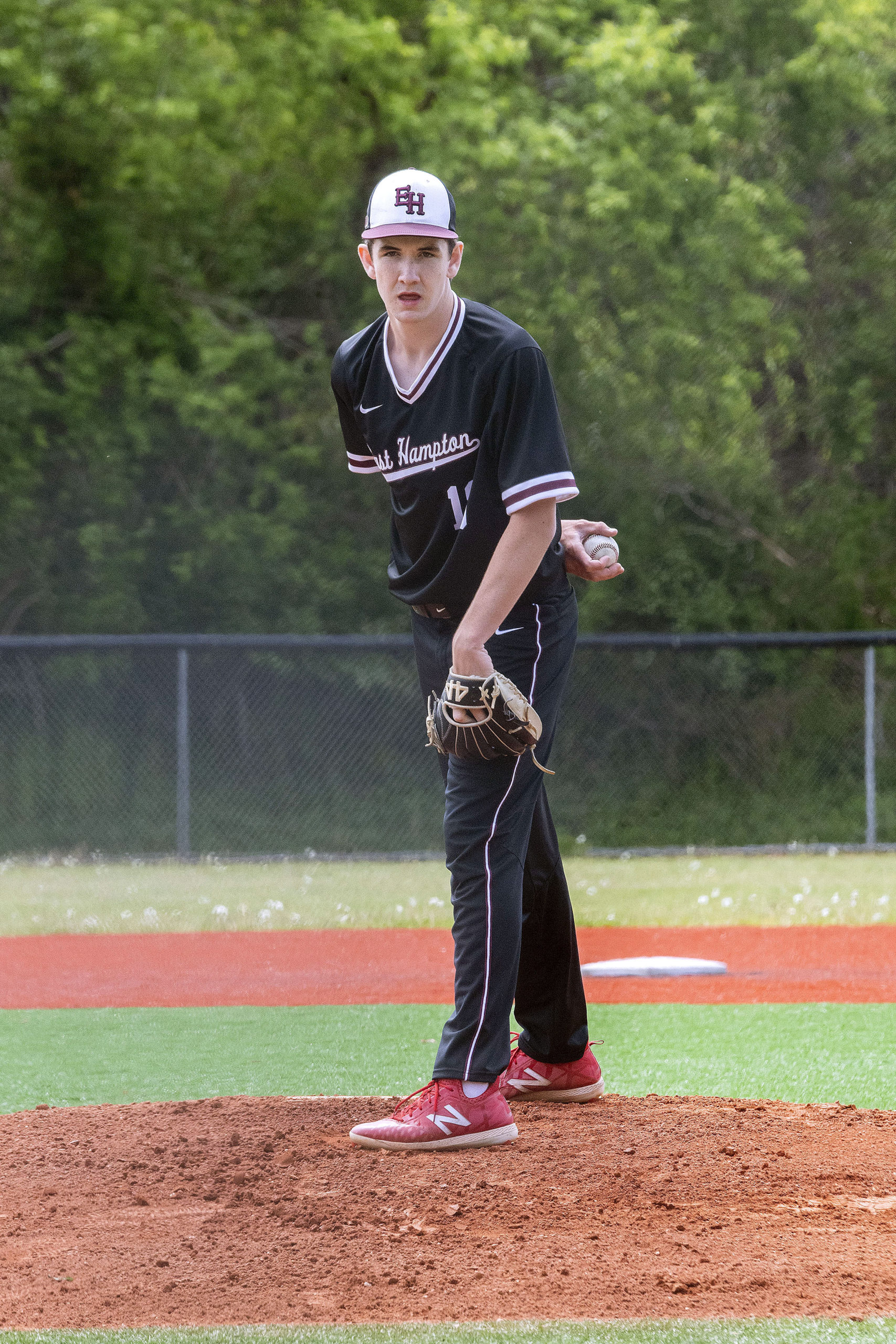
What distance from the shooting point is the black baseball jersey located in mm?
3363

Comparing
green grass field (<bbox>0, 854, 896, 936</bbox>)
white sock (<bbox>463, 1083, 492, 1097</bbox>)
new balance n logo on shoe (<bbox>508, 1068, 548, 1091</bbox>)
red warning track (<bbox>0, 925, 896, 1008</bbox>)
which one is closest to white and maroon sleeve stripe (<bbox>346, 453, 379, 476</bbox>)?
white sock (<bbox>463, 1083, 492, 1097</bbox>)

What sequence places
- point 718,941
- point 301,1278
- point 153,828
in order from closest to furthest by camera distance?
point 301,1278 → point 718,941 → point 153,828

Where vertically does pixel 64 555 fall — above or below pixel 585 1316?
above

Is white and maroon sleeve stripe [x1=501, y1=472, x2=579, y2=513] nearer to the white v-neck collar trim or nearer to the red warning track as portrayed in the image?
the white v-neck collar trim

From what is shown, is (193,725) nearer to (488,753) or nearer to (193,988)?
(193,988)

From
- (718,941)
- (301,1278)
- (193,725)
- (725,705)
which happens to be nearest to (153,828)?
(193,725)

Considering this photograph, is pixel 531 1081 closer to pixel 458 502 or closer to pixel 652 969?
pixel 458 502

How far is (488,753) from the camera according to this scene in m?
3.45

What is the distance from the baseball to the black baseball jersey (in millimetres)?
171

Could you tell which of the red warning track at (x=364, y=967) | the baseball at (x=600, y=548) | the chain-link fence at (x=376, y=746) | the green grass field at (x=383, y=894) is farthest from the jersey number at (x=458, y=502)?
the chain-link fence at (x=376, y=746)

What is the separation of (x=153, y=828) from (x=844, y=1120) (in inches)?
401

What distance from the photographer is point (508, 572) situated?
3.32 metres

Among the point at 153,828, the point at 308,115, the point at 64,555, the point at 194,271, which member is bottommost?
the point at 153,828

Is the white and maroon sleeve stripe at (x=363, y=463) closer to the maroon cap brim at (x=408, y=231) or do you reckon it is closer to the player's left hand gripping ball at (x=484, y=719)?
the maroon cap brim at (x=408, y=231)
